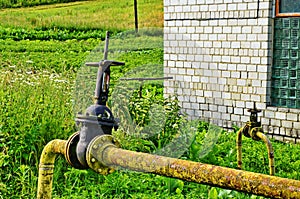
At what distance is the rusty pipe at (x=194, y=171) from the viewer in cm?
100

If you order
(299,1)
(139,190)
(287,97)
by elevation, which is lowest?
(139,190)

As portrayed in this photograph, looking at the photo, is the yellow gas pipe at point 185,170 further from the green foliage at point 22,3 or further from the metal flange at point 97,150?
the green foliage at point 22,3

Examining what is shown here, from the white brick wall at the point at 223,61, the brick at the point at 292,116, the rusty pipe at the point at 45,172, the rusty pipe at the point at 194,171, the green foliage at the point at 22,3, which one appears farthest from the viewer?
the green foliage at the point at 22,3

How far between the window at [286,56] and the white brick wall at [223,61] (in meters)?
0.10

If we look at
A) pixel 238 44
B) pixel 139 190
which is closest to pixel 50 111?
pixel 139 190

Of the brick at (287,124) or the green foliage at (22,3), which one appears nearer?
the brick at (287,124)

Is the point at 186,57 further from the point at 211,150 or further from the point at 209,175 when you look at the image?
the point at 209,175

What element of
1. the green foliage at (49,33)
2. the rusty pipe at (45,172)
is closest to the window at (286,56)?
the rusty pipe at (45,172)

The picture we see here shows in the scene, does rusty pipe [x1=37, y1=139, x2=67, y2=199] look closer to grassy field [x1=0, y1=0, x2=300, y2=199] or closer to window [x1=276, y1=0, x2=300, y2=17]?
grassy field [x1=0, y1=0, x2=300, y2=199]

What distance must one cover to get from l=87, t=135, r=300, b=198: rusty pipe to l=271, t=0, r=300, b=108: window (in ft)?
18.6

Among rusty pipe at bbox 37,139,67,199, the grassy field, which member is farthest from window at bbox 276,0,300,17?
rusty pipe at bbox 37,139,67,199

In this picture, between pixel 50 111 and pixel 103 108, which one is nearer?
pixel 103 108

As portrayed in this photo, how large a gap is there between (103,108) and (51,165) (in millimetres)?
383

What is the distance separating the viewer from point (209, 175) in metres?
1.09
